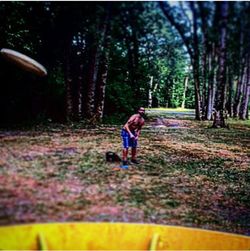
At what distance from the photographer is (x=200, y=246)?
9.65ft

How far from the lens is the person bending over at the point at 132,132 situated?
10.6 feet

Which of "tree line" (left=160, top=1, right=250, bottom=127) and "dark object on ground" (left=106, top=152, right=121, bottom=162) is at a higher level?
"tree line" (left=160, top=1, right=250, bottom=127)

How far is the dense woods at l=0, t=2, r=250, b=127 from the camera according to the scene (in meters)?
2.61

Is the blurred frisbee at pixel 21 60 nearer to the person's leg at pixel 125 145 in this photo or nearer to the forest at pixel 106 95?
the forest at pixel 106 95

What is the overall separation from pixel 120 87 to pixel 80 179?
781mm

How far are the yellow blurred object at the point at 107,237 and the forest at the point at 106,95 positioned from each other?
0.05 metres

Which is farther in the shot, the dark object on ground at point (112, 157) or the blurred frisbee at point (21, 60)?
the dark object on ground at point (112, 157)

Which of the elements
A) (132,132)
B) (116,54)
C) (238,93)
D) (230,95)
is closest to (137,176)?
(132,132)

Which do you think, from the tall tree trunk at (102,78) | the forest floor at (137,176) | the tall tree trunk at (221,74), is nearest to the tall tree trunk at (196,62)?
the tall tree trunk at (221,74)

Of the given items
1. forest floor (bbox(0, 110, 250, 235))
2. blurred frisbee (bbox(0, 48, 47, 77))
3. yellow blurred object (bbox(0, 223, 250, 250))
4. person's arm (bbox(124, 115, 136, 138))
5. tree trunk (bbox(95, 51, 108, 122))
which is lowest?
yellow blurred object (bbox(0, 223, 250, 250))

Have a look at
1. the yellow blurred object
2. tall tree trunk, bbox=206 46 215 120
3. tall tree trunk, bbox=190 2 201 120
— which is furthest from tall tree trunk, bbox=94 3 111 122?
the yellow blurred object

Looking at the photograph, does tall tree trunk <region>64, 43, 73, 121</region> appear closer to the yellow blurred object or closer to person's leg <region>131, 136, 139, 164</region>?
person's leg <region>131, 136, 139, 164</region>

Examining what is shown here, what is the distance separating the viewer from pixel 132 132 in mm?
3268

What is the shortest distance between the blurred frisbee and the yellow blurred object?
2.77 feet
